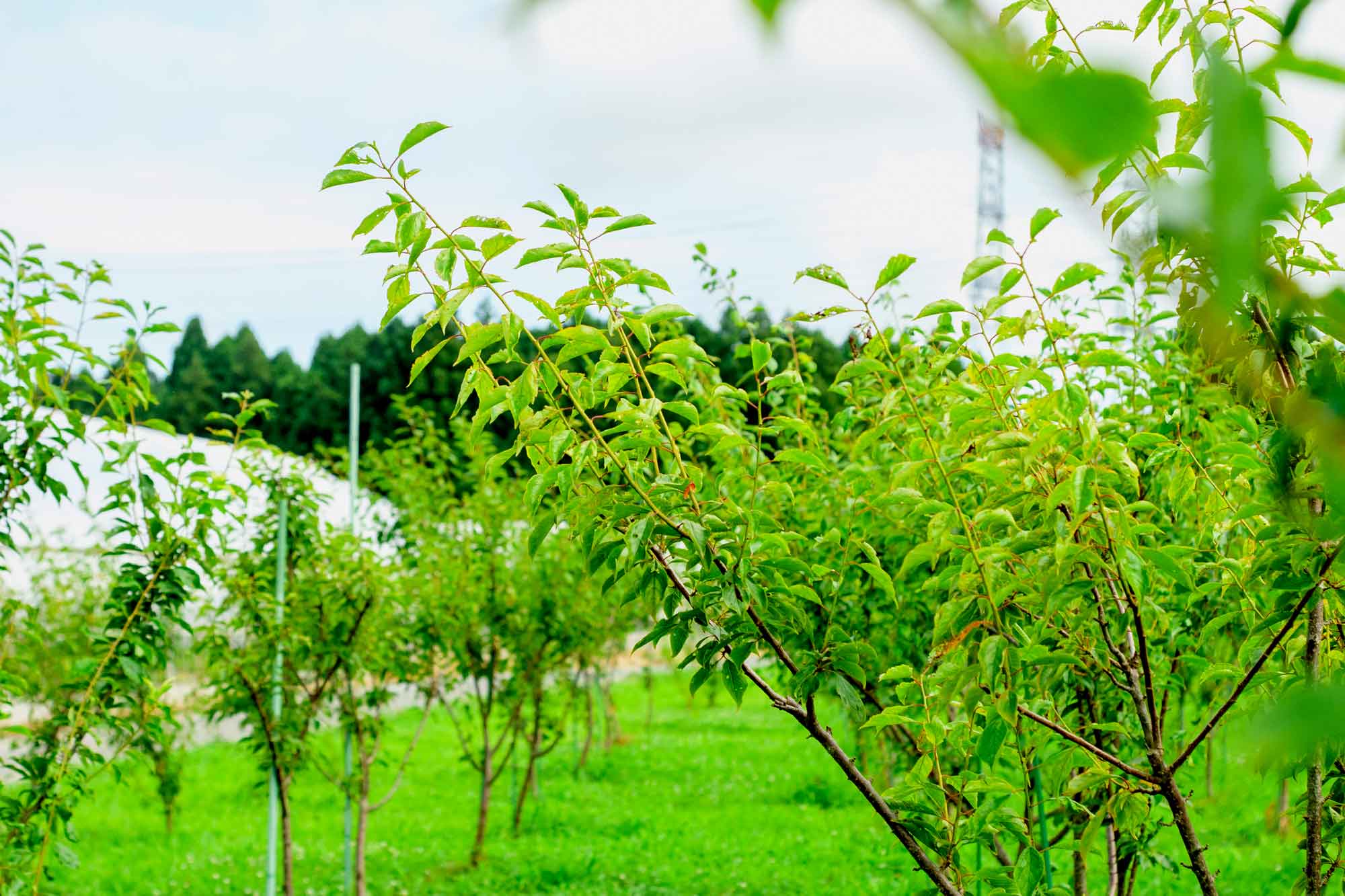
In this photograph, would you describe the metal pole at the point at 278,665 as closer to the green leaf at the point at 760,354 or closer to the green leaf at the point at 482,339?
the green leaf at the point at 760,354

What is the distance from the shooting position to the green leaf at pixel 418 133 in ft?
5.13

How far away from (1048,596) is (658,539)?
645mm

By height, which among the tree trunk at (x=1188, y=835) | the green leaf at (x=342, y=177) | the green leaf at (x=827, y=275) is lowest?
the tree trunk at (x=1188, y=835)

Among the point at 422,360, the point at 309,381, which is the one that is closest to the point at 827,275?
the point at 422,360

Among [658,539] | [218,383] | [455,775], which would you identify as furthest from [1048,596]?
[218,383]

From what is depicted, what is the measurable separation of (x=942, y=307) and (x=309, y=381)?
27.3 metres

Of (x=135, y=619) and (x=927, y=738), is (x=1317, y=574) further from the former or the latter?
(x=135, y=619)

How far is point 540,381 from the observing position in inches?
67.3

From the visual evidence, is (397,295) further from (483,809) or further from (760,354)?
(483,809)

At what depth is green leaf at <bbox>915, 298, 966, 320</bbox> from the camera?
1886 millimetres

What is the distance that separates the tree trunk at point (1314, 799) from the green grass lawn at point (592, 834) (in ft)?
9.31

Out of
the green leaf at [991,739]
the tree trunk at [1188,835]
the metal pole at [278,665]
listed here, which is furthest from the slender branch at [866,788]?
the metal pole at [278,665]

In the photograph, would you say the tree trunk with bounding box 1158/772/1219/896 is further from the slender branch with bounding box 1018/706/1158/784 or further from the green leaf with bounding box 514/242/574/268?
the green leaf with bounding box 514/242/574/268

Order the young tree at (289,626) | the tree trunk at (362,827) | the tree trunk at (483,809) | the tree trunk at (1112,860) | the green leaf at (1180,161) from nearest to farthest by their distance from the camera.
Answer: the green leaf at (1180,161)
the tree trunk at (1112,860)
the young tree at (289,626)
the tree trunk at (362,827)
the tree trunk at (483,809)
